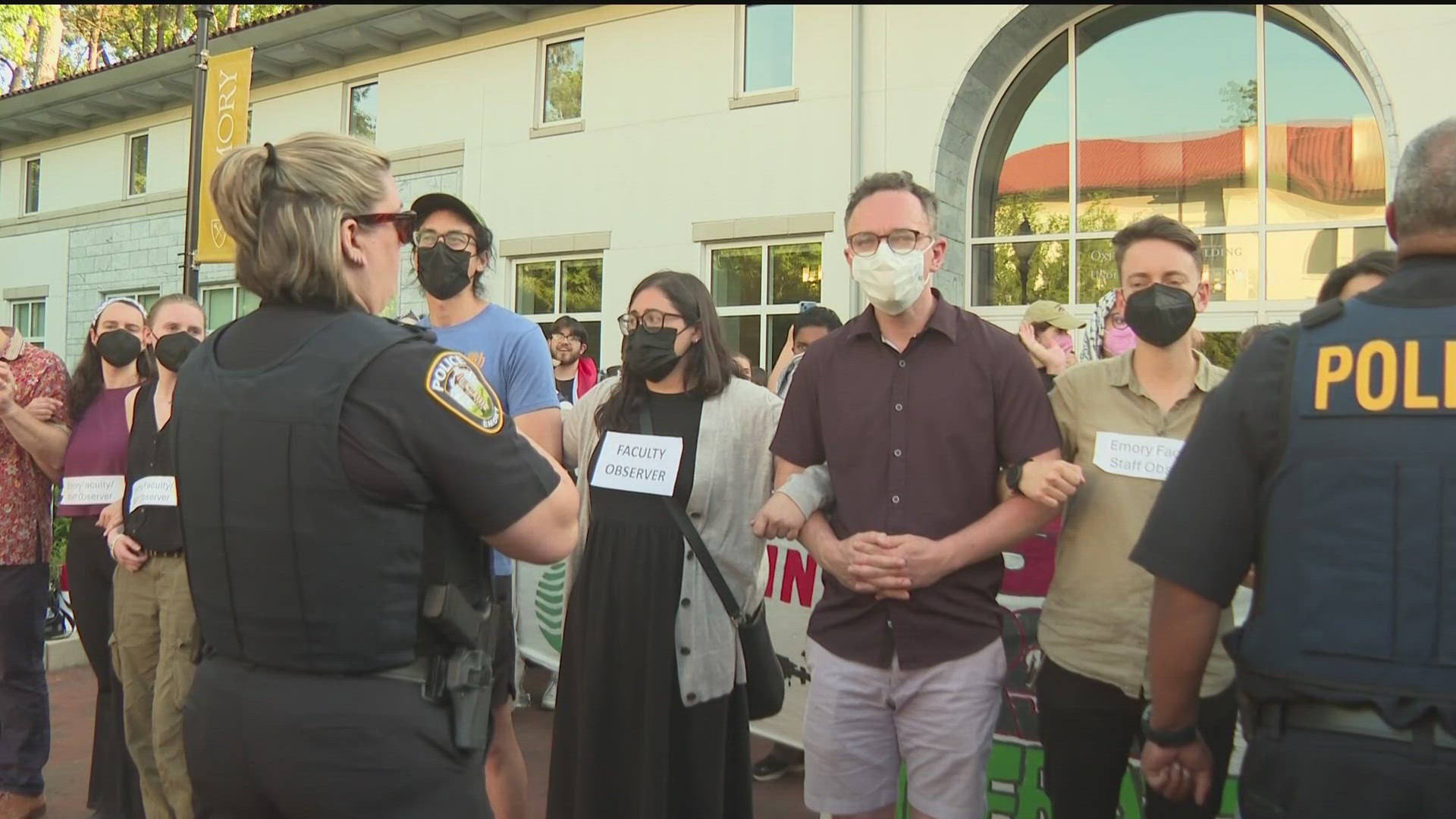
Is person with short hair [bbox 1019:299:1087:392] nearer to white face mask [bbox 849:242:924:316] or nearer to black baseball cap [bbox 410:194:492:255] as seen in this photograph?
white face mask [bbox 849:242:924:316]

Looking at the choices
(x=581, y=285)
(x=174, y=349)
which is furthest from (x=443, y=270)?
(x=581, y=285)

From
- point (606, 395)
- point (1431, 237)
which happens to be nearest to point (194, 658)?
point (606, 395)

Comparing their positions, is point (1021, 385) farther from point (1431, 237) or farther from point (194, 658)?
point (194, 658)

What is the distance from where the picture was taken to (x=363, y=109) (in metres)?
16.2

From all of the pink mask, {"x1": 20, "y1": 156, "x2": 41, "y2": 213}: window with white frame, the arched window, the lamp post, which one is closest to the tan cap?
the pink mask

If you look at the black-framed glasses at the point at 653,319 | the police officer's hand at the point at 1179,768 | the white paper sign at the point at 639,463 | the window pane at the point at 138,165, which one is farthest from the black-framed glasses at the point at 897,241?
the window pane at the point at 138,165

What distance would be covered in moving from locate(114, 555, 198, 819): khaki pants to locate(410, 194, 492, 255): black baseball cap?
1.40 metres

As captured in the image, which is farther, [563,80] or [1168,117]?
[563,80]

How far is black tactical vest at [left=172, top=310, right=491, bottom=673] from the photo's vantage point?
1899 mm

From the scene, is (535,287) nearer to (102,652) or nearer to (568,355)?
(568,355)

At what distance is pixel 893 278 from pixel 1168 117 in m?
9.23

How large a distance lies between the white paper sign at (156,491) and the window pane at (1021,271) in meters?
9.36

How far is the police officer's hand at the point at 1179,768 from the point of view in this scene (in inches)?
88.0

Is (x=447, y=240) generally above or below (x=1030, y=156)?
below
